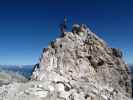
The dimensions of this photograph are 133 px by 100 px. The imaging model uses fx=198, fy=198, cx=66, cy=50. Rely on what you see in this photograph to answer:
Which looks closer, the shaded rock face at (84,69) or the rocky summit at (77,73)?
the rocky summit at (77,73)

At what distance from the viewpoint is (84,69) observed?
48125mm

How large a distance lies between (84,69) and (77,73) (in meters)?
2.69

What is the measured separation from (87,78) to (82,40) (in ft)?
41.7

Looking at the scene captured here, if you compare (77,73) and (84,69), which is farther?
(84,69)

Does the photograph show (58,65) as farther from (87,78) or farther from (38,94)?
(38,94)

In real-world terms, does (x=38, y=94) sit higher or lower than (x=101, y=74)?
lower

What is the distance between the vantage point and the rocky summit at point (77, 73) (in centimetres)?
3559

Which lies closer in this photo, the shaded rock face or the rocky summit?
the rocky summit

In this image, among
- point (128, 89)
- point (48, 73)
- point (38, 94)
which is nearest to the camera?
point (38, 94)

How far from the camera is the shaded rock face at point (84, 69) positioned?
38.7 metres

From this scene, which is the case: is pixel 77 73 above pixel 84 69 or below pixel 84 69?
below

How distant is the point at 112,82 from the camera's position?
50.5m

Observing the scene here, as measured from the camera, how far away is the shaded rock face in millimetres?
38719

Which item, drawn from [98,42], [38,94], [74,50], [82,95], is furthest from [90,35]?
[38,94]
